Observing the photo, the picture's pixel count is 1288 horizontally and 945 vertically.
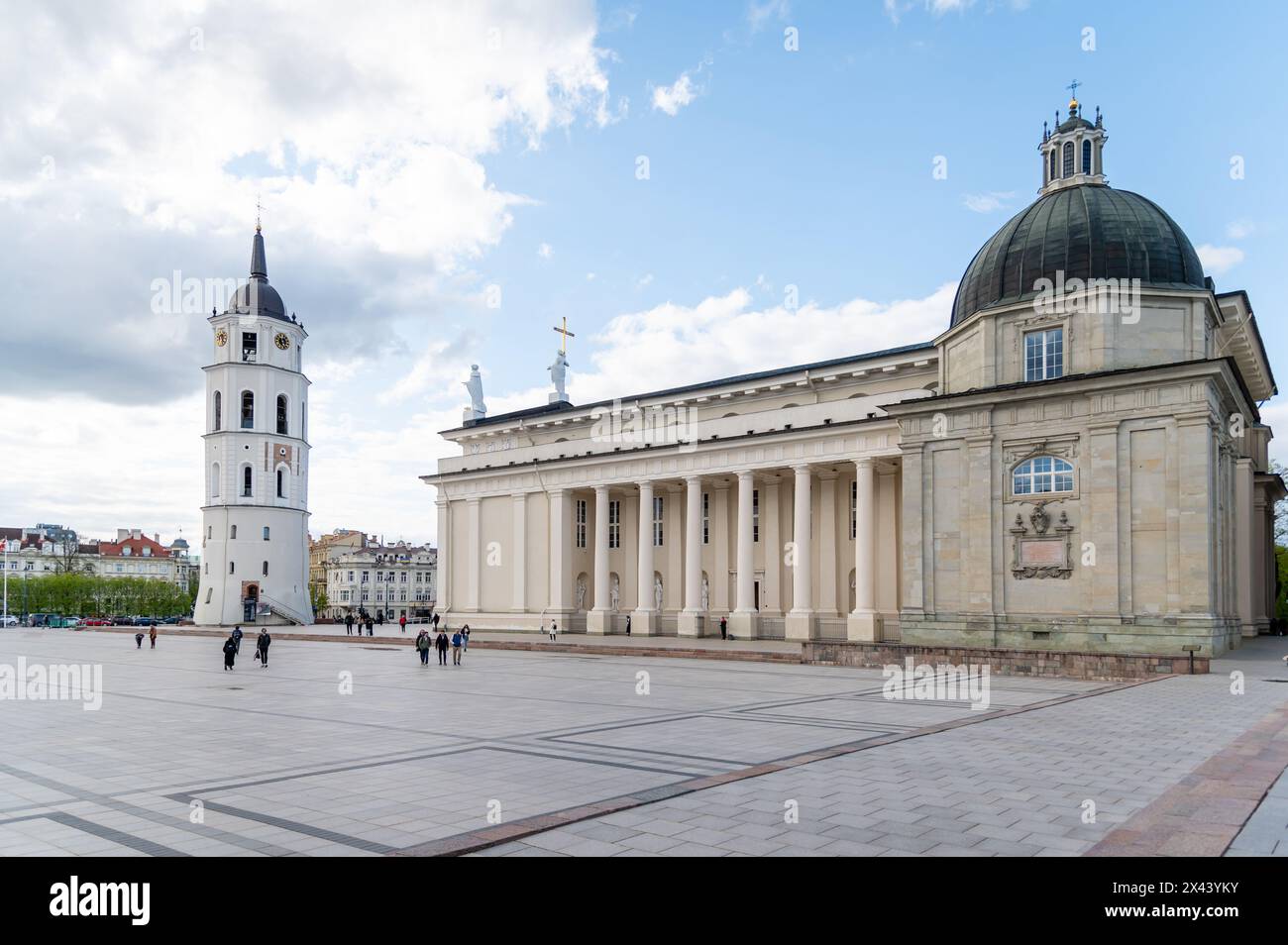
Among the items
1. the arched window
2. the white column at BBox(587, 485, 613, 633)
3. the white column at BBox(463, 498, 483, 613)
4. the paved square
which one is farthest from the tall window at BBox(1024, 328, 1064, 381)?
the white column at BBox(463, 498, 483, 613)

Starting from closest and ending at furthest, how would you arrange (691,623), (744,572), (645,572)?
(744,572), (691,623), (645,572)

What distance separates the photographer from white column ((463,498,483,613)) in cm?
6406

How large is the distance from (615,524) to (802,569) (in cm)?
1679

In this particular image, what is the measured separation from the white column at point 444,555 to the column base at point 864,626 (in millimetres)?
30815

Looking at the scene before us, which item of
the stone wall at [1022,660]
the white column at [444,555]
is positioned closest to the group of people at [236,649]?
the stone wall at [1022,660]

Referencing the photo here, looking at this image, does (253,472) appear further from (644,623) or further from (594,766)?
(594,766)

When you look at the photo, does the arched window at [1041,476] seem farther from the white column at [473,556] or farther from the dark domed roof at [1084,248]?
the white column at [473,556]

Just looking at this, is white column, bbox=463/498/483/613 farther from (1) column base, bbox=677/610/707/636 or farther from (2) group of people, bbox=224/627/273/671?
(2) group of people, bbox=224/627/273/671

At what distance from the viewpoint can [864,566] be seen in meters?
45.5

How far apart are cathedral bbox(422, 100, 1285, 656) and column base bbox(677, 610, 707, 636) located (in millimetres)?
121

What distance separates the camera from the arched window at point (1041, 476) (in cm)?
3656

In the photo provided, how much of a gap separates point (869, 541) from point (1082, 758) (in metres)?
32.9

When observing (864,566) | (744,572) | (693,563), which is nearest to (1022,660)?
(864,566)

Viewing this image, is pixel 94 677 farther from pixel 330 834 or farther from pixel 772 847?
pixel 772 847
